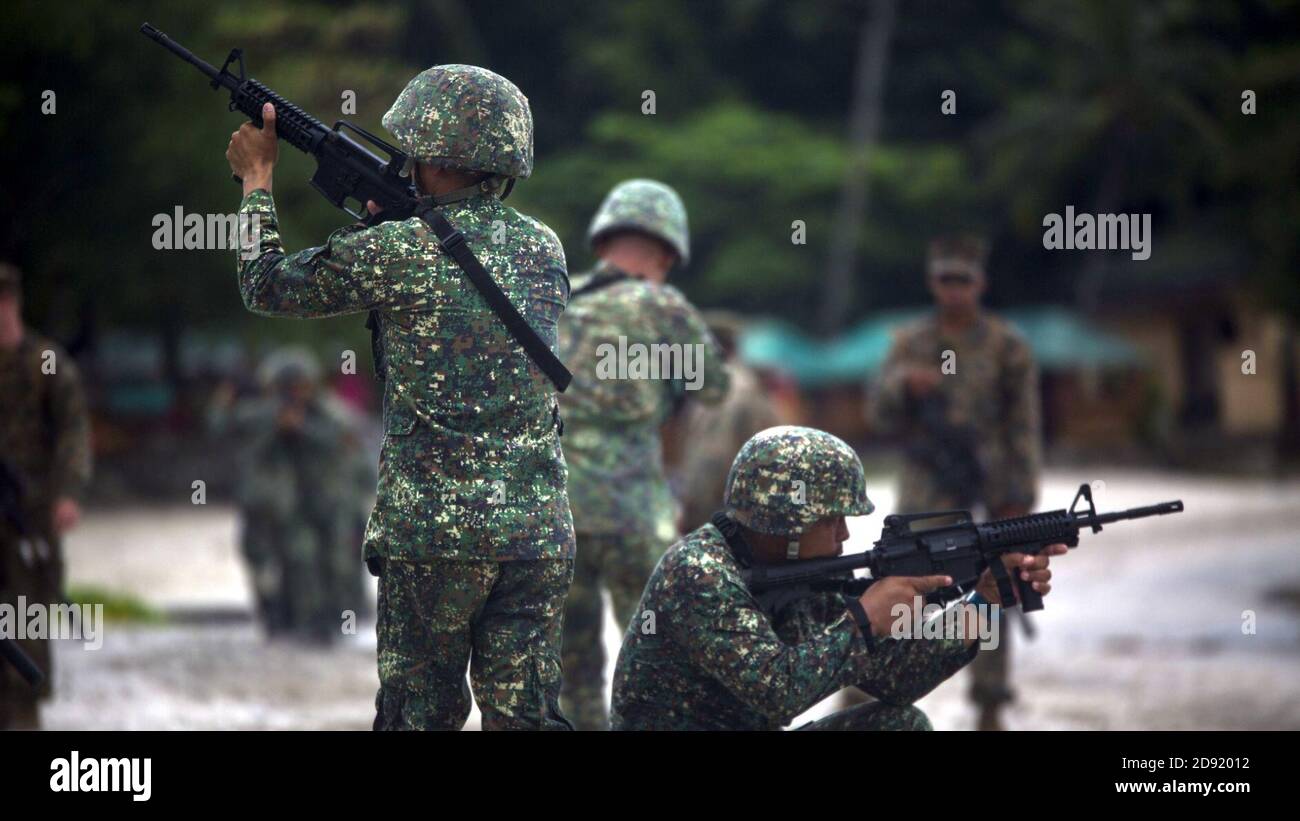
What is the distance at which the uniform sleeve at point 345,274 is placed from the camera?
4.61m

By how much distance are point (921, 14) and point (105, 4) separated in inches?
884

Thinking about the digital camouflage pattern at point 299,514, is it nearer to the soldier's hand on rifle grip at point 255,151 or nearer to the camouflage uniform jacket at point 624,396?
the camouflage uniform jacket at point 624,396

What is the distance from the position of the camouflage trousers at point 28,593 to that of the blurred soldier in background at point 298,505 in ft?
17.3

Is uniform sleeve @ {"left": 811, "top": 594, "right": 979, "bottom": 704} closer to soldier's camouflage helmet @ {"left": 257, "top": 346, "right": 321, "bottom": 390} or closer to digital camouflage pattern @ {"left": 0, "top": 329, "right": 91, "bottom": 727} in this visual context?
digital camouflage pattern @ {"left": 0, "top": 329, "right": 91, "bottom": 727}

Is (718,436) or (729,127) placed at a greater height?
(729,127)

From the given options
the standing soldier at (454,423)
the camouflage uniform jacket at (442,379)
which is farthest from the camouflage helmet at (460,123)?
the camouflage uniform jacket at (442,379)

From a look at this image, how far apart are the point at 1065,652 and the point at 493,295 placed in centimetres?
808

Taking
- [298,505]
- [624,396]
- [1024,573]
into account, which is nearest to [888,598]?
[1024,573]

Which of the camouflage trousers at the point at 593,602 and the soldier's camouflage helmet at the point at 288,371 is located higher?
the soldier's camouflage helmet at the point at 288,371

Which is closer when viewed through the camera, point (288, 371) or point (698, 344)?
point (698, 344)

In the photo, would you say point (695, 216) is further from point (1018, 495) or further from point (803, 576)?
point (803, 576)

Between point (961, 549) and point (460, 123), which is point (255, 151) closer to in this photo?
point (460, 123)

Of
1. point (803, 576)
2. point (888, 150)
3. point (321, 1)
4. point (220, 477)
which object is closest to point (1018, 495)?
point (803, 576)

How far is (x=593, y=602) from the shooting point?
652 cm
